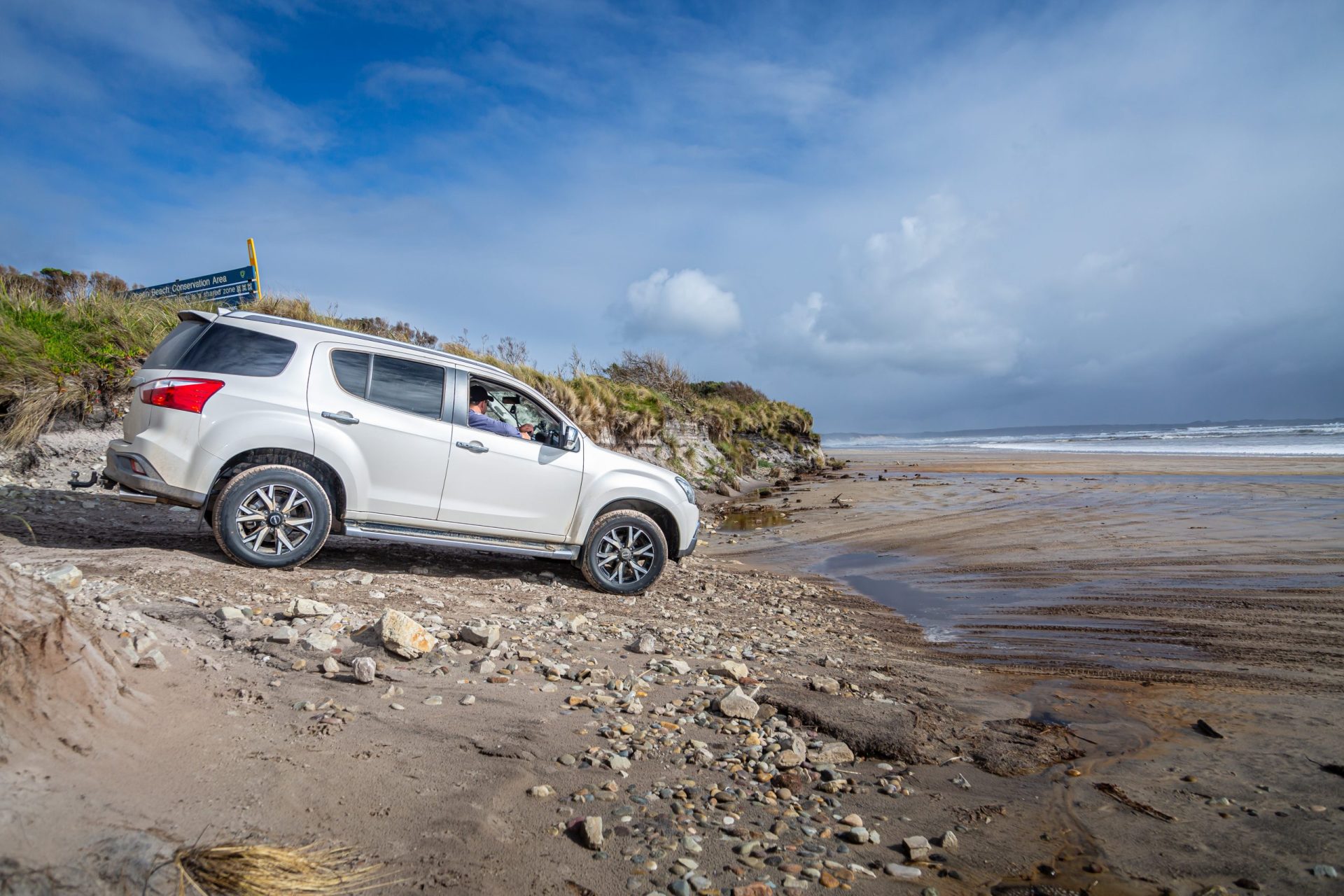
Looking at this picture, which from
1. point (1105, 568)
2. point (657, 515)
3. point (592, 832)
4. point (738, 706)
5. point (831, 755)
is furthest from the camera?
point (1105, 568)

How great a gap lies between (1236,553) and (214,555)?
39.1ft

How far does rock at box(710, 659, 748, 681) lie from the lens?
14.8ft

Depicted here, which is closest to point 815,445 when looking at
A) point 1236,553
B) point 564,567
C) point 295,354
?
point 1236,553

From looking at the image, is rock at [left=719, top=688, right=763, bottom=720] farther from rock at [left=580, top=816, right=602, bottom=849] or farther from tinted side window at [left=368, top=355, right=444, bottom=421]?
tinted side window at [left=368, top=355, right=444, bottom=421]

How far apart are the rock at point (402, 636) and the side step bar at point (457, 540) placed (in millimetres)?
1854

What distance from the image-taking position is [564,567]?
7637 millimetres

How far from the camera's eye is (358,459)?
230 inches

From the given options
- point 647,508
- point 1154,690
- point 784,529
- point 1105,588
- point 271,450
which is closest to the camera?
point 1154,690

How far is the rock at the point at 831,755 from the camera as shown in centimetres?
348

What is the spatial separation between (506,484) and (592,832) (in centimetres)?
416

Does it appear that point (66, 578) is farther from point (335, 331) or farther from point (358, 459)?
point (335, 331)

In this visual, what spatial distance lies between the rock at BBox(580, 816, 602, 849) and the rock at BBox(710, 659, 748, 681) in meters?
2.00

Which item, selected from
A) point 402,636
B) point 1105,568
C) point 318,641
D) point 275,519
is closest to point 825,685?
point 402,636

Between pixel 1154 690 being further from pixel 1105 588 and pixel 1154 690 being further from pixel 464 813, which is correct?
pixel 464 813
